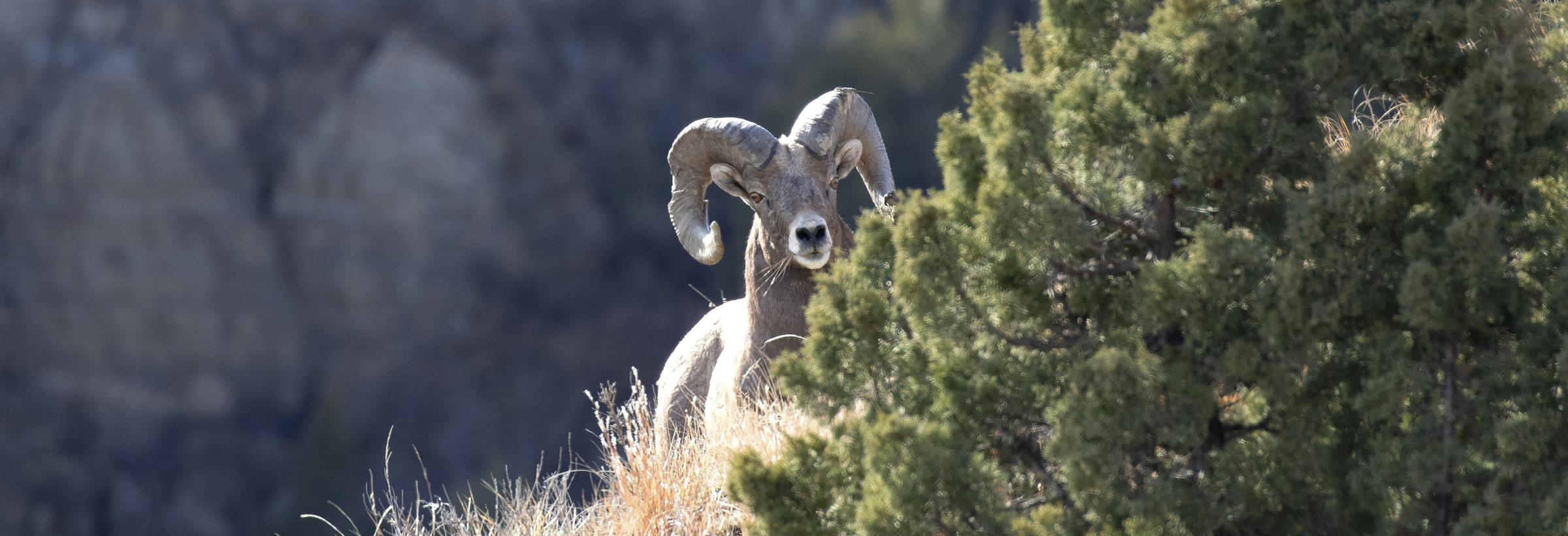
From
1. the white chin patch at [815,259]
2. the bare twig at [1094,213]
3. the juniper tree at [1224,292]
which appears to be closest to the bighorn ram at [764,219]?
the white chin patch at [815,259]

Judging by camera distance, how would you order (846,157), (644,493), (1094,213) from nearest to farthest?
(1094,213) → (644,493) → (846,157)

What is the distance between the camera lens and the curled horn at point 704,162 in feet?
18.1

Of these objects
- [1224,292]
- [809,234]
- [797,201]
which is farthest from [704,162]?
[1224,292]

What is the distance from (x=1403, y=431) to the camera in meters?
2.52

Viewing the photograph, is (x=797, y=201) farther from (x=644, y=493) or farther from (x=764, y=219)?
(x=644, y=493)

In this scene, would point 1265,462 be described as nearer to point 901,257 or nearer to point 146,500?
→ point 901,257

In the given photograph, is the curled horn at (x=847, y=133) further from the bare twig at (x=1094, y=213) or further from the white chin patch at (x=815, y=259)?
the bare twig at (x=1094, y=213)

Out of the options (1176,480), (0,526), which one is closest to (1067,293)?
(1176,480)

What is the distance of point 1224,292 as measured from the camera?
2531 millimetres

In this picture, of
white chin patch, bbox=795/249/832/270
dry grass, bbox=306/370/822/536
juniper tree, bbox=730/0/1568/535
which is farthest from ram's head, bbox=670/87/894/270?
juniper tree, bbox=730/0/1568/535

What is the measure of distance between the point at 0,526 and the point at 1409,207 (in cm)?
2946

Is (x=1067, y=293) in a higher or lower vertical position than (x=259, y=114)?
lower

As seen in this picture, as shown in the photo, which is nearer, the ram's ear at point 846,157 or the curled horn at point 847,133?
the curled horn at point 847,133

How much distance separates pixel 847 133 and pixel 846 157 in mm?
88
